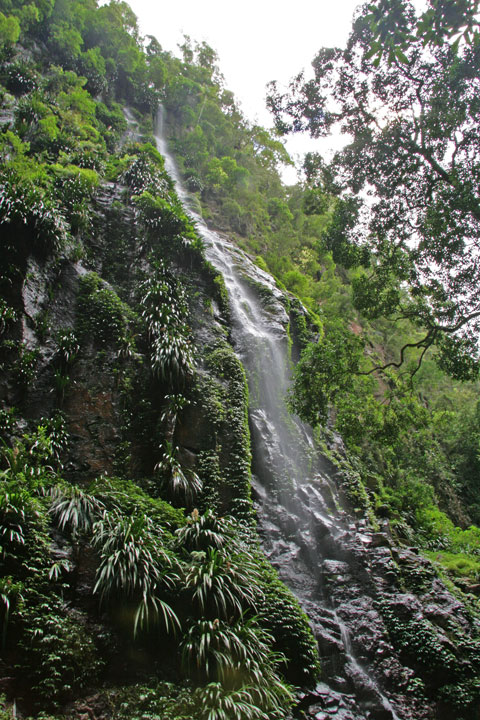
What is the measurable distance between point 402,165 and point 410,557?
26.9 feet

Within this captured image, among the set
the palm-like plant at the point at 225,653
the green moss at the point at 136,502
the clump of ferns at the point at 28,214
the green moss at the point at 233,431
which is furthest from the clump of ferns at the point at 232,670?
the clump of ferns at the point at 28,214

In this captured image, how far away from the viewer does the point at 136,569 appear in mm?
5285

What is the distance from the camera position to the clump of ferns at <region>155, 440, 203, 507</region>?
795 centimetres

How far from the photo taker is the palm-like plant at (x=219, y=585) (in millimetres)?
5473

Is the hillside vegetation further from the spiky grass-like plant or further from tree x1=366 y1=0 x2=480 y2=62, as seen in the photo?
tree x1=366 y1=0 x2=480 y2=62

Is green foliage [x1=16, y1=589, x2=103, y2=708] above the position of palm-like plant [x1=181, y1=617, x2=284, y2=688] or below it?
above

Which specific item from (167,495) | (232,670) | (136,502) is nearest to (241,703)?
(232,670)

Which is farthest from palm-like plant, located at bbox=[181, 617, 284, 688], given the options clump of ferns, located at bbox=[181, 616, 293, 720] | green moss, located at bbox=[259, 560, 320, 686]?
green moss, located at bbox=[259, 560, 320, 686]

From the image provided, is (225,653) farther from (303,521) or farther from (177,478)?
(303,521)

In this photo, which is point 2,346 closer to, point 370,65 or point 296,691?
point 296,691

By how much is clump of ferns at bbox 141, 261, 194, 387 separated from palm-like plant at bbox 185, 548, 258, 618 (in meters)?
4.54

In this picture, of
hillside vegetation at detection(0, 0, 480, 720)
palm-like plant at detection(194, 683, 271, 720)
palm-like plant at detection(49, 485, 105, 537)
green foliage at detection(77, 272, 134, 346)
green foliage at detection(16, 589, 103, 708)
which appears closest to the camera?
green foliage at detection(16, 589, 103, 708)

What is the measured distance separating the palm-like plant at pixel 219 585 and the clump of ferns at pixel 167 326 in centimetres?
454

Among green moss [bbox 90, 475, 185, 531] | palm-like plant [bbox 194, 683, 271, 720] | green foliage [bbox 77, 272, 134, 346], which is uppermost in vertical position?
green foliage [bbox 77, 272, 134, 346]
